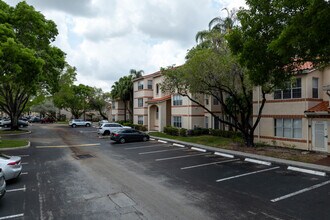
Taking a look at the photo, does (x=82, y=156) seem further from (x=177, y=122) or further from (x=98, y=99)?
(x=98, y=99)

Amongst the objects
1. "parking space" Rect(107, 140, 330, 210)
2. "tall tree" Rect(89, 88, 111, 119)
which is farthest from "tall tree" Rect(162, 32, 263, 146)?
"tall tree" Rect(89, 88, 111, 119)

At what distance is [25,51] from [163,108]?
20752 mm

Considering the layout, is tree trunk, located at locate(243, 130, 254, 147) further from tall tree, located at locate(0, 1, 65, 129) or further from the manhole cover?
tall tree, located at locate(0, 1, 65, 129)

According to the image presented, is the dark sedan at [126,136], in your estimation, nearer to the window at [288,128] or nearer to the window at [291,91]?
the window at [288,128]

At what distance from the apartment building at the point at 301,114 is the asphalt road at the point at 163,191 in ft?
21.5

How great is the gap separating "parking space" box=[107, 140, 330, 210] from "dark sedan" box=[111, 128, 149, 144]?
765cm

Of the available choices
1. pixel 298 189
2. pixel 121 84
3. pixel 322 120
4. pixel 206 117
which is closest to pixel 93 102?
pixel 121 84

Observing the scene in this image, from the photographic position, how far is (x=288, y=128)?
21.4 m

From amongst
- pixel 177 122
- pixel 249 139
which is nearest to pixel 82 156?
pixel 249 139

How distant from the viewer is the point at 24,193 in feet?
33.9

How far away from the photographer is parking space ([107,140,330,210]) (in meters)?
10.5

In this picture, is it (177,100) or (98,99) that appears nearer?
(177,100)

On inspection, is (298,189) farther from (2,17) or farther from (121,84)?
(121,84)

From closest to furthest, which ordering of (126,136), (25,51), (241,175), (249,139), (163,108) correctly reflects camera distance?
(241,175) → (25,51) → (249,139) → (126,136) → (163,108)
